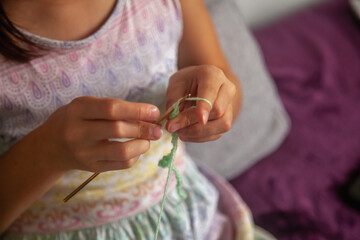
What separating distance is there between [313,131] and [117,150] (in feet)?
2.63

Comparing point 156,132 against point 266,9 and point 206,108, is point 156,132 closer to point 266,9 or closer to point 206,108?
point 206,108

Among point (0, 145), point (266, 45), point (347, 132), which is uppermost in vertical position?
point (0, 145)

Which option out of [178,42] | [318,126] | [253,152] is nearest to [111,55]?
[178,42]

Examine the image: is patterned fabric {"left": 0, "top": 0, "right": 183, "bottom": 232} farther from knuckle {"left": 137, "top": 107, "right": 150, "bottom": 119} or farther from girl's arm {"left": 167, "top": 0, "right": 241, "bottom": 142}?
knuckle {"left": 137, "top": 107, "right": 150, "bottom": 119}

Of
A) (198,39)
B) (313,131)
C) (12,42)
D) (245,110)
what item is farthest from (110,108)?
(313,131)

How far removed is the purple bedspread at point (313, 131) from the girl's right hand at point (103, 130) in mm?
575

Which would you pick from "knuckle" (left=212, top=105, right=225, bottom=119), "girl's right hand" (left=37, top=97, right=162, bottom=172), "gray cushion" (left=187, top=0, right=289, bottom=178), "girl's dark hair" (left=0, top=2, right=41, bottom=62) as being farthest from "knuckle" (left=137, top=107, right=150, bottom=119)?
"gray cushion" (left=187, top=0, right=289, bottom=178)

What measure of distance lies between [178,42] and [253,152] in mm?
447

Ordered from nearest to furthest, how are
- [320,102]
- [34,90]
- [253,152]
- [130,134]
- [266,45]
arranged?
[130,134] → [34,90] → [253,152] → [320,102] → [266,45]

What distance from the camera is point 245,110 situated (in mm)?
1044

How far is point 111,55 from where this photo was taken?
609 mm

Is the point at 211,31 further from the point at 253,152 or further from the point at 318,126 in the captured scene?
the point at 318,126

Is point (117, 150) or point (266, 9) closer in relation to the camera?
point (117, 150)

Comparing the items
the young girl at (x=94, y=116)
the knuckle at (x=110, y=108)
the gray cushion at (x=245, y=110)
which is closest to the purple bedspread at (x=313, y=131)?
the gray cushion at (x=245, y=110)
